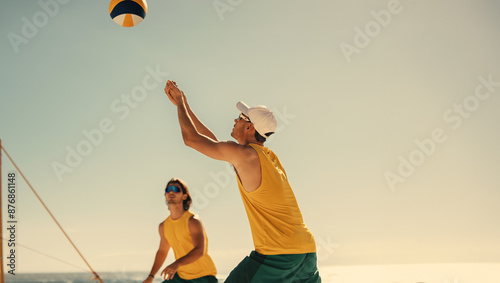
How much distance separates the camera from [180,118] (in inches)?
128

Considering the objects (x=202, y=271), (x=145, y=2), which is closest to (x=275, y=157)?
(x=202, y=271)

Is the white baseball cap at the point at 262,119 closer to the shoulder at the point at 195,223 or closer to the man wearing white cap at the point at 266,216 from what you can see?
the man wearing white cap at the point at 266,216

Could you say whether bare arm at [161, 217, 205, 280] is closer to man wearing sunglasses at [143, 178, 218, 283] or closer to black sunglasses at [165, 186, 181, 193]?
man wearing sunglasses at [143, 178, 218, 283]

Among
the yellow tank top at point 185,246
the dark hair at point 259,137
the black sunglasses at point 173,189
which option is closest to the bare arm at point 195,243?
the yellow tank top at point 185,246

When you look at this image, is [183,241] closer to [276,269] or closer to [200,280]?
[200,280]

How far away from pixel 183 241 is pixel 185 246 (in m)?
0.07

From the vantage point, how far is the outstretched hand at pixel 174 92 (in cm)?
343

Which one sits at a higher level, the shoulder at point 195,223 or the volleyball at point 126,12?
the volleyball at point 126,12

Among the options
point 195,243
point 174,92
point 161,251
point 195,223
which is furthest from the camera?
point 161,251

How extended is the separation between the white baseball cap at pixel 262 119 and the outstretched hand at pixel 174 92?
0.51 meters

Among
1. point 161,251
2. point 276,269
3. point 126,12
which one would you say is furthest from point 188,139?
point 126,12

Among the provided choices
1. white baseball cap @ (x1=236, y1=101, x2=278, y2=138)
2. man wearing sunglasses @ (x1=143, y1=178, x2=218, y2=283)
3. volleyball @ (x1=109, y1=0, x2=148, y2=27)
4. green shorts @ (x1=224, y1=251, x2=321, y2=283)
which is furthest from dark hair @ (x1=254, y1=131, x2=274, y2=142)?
volleyball @ (x1=109, y1=0, x2=148, y2=27)

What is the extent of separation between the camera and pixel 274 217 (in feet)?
10.4

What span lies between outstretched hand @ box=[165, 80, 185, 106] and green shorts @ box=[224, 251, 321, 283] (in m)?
1.24
